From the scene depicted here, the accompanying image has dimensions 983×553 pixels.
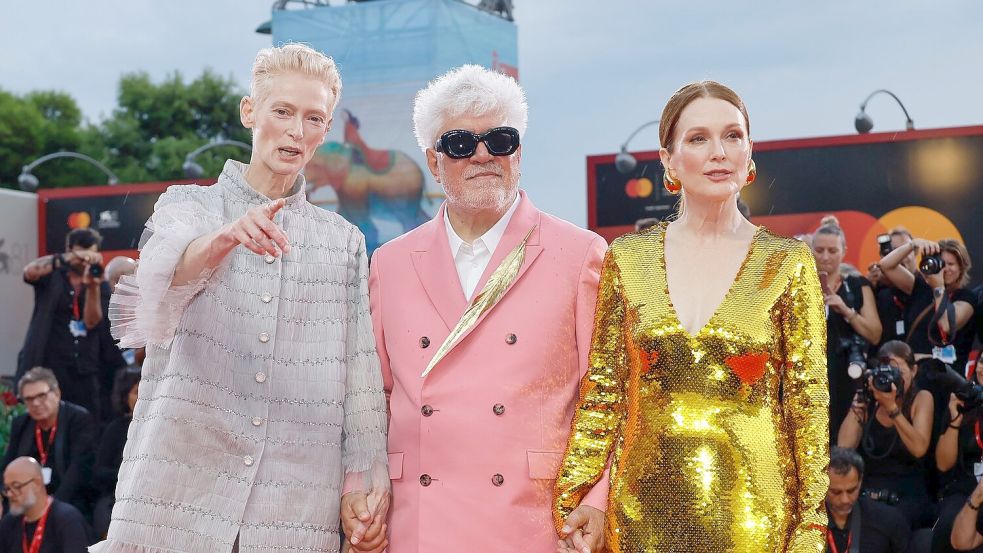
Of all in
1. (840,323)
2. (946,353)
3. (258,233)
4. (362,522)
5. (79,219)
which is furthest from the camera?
(79,219)

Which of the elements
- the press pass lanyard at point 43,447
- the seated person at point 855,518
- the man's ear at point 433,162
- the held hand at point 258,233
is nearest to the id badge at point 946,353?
the seated person at point 855,518

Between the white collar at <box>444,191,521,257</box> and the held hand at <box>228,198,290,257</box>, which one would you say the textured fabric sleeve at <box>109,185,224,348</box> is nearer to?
the held hand at <box>228,198,290,257</box>

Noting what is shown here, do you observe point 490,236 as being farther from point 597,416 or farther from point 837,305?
point 837,305

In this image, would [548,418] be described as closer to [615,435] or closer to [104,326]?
[615,435]

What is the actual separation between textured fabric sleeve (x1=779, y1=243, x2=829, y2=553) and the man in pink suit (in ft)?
1.61

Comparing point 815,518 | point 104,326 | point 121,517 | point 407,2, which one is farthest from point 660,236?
point 407,2

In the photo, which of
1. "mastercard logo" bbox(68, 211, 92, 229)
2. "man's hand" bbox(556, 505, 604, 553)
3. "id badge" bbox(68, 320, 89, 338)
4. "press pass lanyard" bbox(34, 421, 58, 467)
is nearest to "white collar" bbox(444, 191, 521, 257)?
"man's hand" bbox(556, 505, 604, 553)

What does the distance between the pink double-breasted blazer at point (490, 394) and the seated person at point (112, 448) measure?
5.68 m

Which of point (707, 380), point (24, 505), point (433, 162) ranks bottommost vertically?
point (24, 505)

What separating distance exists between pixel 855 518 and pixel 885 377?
912 millimetres

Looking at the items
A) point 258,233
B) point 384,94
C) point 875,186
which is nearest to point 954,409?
point 875,186

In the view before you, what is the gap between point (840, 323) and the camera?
7.61 meters

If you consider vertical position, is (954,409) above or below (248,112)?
below

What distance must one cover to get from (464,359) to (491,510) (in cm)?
42
